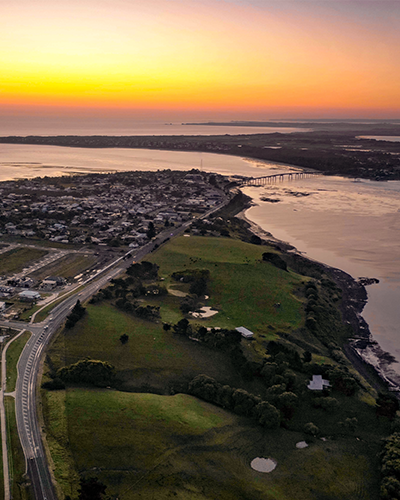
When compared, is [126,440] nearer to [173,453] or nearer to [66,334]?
[173,453]

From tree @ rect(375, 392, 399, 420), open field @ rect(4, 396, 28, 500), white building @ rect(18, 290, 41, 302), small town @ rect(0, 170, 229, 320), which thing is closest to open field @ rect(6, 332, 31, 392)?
open field @ rect(4, 396, 28, 500)

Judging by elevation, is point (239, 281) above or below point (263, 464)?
above

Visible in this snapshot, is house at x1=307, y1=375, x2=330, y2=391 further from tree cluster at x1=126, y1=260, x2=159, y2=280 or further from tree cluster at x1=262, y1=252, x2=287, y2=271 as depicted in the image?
tree cluster at x1=262, y1=252, x2=287, y2=271

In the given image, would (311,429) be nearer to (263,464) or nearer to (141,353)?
(263,464)

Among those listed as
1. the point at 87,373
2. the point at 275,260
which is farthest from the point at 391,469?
the point at 275,260

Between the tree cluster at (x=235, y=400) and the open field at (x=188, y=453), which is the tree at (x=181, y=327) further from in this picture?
the open field at (x=188, y=453)

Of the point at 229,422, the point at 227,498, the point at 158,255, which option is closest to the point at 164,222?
the point at 158,255
